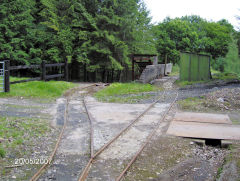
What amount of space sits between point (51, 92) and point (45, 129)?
6.87 meters

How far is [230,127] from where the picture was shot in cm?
848

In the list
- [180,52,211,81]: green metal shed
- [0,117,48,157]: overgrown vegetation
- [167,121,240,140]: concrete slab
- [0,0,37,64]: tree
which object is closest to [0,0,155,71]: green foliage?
[0,0,37,64]: tree

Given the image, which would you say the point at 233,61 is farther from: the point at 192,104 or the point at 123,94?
the point at 192,104

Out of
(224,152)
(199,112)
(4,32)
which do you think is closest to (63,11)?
(4,32)

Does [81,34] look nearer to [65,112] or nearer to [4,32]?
[4,32]

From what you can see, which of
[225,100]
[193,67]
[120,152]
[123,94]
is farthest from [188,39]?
[120,152]

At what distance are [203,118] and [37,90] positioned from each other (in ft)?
27.3

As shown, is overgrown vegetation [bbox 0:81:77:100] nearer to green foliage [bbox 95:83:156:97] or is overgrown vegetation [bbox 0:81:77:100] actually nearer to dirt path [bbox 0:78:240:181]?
green foliage [bbox 95:83:156:97]

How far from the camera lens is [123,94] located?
15.3 metres

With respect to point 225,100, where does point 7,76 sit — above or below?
above

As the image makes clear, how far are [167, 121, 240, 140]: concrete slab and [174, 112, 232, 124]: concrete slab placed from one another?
0.43m

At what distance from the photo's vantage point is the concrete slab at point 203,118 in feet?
30.5

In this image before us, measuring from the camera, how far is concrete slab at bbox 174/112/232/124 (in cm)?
928
